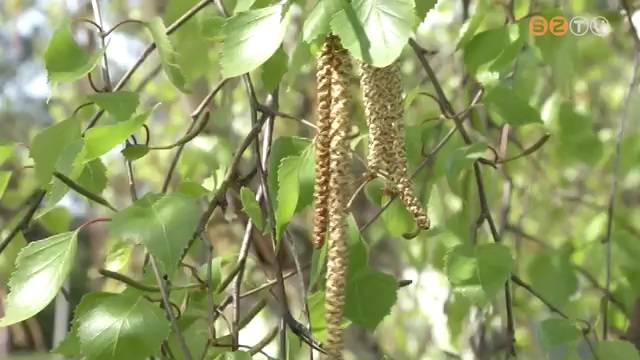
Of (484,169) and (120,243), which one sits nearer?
(120,243)

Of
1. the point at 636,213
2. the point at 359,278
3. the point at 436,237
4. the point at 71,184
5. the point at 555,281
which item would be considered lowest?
the point at 636,213

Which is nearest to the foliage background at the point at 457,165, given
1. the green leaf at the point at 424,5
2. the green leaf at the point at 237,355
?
the green leaf at the point at 424,5

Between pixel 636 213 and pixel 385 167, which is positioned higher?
pixel 385 167

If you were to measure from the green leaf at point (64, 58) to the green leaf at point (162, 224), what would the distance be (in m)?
0.11

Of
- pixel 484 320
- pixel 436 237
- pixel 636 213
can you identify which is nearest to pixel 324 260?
pixel 436 237

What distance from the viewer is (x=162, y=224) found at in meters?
0.58

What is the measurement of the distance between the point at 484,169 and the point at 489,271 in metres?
0.44

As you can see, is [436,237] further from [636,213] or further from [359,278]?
[636,213]

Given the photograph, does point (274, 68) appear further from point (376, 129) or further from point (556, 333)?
point (556, 333)

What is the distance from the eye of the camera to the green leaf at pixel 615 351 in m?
0.88

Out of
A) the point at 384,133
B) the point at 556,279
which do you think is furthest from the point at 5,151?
the point at 556,279

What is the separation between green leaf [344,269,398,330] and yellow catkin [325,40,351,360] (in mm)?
192

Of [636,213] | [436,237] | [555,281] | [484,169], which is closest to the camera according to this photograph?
[436,237]

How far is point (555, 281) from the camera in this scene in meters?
1.08
